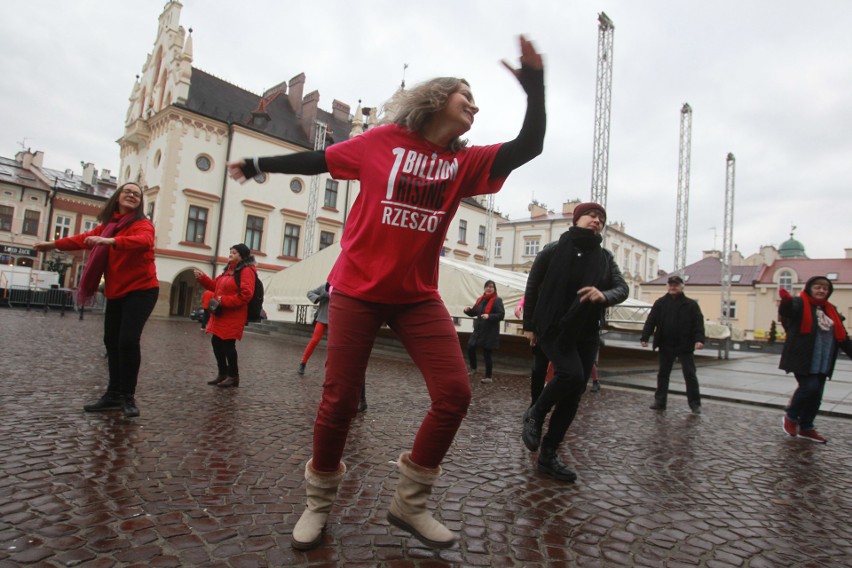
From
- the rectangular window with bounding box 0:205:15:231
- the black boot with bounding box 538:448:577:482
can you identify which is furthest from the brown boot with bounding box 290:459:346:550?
the rectangular window with bounding box 0:205:15:231

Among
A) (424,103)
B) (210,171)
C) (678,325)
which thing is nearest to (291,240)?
(210,171)

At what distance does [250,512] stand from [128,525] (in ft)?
1.70

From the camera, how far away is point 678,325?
7473mm

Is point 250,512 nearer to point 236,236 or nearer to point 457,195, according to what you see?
point 457,195

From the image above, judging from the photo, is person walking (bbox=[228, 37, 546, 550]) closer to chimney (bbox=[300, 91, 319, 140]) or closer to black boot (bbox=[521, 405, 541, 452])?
black boot (bbox=[521, 405, 541, 452])

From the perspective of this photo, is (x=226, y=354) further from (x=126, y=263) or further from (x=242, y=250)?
(x=126, y=263)

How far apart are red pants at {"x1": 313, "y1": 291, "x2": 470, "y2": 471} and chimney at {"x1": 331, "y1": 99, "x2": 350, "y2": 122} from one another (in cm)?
3939

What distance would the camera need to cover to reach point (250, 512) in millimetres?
2633

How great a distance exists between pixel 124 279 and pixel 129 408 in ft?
3.47

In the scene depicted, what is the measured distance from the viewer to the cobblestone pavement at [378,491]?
230cm

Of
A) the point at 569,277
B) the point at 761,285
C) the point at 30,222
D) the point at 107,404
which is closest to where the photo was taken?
the point at 569,277

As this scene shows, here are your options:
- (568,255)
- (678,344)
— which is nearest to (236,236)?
(678,344)

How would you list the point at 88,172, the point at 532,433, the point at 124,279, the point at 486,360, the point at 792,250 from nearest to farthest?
the point at 532,433, the point at 124,279, the point at 486,360, the point at 88,172, the point at 792,250

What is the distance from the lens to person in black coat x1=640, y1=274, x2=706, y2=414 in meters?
7.25
